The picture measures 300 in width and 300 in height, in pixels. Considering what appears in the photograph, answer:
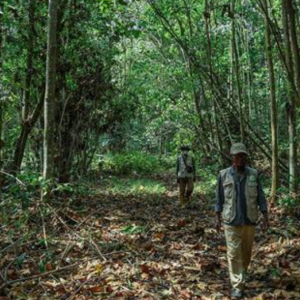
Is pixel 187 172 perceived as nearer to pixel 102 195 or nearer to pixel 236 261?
pixel 102 195

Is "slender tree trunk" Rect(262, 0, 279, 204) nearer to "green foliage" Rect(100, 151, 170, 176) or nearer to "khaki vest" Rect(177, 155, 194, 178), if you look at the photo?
"khaki vest" Rect(177, 155, 194, 178)

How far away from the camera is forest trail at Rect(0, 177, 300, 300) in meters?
6.39

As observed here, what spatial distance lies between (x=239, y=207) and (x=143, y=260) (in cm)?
202

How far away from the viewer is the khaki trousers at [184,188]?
45.4 feet

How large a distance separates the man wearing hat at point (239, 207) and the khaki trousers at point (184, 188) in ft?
Answer: 23.5

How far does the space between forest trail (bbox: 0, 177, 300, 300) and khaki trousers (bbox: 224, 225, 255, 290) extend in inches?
10.1

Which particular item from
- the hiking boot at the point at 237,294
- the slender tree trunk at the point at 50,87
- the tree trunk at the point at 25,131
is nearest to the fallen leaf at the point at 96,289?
the hiking boot at the point at 237,294

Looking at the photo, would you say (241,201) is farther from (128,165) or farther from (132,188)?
(128,165)

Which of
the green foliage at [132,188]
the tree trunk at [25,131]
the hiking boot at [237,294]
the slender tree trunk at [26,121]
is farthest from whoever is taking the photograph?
the green foliage at [132,188]

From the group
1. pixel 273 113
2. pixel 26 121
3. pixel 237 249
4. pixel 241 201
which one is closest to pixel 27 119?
pixel 26 121

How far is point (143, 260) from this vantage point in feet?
25.2

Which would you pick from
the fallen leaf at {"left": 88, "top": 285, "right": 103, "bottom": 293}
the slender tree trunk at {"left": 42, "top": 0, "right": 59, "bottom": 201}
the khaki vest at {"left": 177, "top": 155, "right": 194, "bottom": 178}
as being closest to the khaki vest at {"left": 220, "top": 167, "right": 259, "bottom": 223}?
the fallen leaf at {"left": 88, "top": 285, "right": 103, "bottom": 293}

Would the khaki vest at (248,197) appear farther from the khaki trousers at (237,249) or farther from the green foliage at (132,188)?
the green foliage at (132,188)

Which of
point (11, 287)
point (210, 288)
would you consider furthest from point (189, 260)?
point (11, 287)
